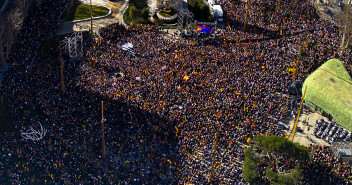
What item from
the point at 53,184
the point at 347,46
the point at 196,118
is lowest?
the point at 53,184

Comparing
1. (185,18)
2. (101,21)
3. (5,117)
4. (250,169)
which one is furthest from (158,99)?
(101,21)

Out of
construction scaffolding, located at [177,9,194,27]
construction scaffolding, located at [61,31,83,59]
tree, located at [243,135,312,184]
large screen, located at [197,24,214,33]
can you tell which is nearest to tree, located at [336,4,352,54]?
large screen, located at [197,24,214,33]

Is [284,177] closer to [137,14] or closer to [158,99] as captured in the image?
[158,99]

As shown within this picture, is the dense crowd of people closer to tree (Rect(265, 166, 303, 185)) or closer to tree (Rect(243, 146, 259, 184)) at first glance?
tree (Rect(243, 146, 259, 184))

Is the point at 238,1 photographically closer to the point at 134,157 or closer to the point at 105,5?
the point at 105,5

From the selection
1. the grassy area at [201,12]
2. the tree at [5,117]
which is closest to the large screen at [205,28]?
the grassy area at [201,12]

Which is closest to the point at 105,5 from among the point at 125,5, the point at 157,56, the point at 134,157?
the point at 125,5
